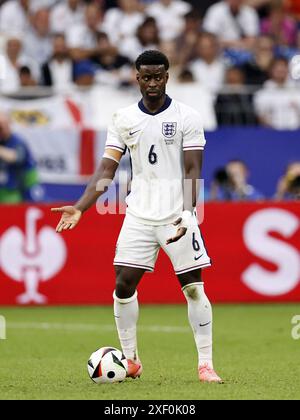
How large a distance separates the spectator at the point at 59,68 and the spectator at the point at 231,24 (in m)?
2.82

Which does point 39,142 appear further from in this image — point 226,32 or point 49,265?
point 226,32

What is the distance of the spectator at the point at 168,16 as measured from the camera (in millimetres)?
20172

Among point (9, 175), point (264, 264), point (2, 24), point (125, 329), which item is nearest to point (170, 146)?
point (125, 329)

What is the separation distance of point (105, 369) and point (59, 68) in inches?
445

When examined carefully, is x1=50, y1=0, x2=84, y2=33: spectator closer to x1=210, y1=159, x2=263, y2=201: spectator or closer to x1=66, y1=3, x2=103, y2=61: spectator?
x1=66, y1=3, x2=103, y2=61: spectator

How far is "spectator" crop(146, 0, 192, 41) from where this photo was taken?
794 inches

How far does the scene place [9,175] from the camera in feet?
56.9

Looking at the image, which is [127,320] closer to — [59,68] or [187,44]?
[59,68]

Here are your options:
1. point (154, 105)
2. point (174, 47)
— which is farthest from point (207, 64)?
point (154, 105)

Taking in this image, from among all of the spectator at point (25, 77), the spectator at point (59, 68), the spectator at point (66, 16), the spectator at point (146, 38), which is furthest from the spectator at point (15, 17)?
the spectator at point (146, 38)

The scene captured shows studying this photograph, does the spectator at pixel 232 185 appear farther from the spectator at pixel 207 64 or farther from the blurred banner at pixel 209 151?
the spectator at pixel 207 64

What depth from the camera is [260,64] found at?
1956 cm

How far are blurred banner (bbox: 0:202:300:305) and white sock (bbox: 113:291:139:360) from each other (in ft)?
21.9
